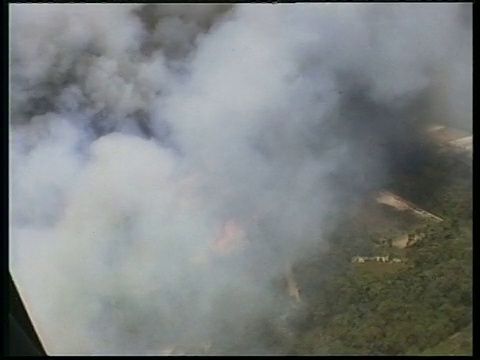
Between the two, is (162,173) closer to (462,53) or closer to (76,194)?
(76,194)

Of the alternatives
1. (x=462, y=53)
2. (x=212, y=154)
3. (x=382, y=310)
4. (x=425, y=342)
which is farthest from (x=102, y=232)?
(x=462, y=53)

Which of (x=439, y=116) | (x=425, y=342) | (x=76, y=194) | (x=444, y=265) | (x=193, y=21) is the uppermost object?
(x=193, y=21)

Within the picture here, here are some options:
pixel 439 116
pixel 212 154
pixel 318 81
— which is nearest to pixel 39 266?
pixel 212 154

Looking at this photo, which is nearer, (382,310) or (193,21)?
(382,310)
